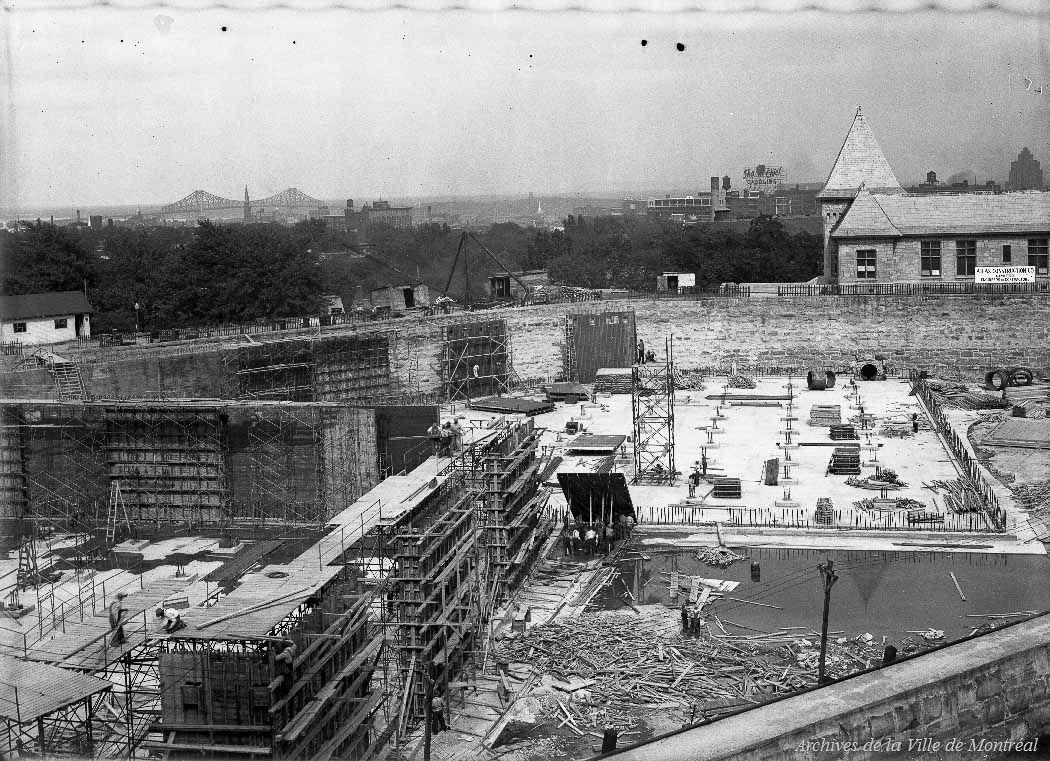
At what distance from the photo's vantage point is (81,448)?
31.3m

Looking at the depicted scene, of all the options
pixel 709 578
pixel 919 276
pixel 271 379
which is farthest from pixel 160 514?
pixel 919 276

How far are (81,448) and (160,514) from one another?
248 cm

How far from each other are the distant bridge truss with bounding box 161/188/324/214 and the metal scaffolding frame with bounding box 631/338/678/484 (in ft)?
75.3

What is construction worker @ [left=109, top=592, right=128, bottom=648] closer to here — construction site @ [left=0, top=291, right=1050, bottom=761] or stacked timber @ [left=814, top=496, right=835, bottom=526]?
construction site @ [left=0, top=291, right=1050, bottom=761]

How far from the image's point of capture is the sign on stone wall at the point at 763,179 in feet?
353

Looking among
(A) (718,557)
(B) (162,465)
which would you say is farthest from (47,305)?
→ (A) (718,557)

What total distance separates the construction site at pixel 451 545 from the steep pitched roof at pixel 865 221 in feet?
22.9

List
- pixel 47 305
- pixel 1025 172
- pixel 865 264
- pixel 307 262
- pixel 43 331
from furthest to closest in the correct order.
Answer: pixel 307 262 < pixel 865 264 < pixel 1025 172 < pixel 47 305 < pixel 43 331

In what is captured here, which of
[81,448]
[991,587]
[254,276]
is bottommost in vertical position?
[991,587]

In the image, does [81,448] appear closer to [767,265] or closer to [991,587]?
[991,587]

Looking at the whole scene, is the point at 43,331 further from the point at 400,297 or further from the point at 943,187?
Answer: the point at 943,187

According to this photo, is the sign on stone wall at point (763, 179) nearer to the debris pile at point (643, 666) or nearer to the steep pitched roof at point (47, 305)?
the steep pitched roof at point (47, 305)

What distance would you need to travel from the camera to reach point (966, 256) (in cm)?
4922

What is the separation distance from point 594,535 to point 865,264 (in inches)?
1038
